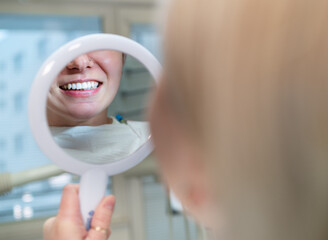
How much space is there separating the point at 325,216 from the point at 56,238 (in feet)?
1.11

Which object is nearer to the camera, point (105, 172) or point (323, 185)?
point (323, 185)

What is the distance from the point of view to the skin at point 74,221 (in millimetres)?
471

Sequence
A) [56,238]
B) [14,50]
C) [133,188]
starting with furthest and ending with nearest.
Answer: [133,188]
[14,50]
[56,238]

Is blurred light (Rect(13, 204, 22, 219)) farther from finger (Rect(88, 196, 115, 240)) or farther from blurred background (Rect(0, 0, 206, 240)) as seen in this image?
finger (Rect(88, 196, 115, 240))

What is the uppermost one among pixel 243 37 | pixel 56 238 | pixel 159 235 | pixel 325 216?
pixel 243 37

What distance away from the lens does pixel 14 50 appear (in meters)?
1.81

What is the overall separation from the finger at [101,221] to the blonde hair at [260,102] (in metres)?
0.26

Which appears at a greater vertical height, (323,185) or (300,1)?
(300,1)

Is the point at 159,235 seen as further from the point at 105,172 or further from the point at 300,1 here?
the point at 300,1

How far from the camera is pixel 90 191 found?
0.50 m

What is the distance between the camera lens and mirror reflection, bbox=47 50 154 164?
0.51 meters

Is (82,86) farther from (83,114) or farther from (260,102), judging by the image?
(260,102)

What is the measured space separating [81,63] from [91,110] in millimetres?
68

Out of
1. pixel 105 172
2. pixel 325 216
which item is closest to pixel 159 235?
pixel 105 172
